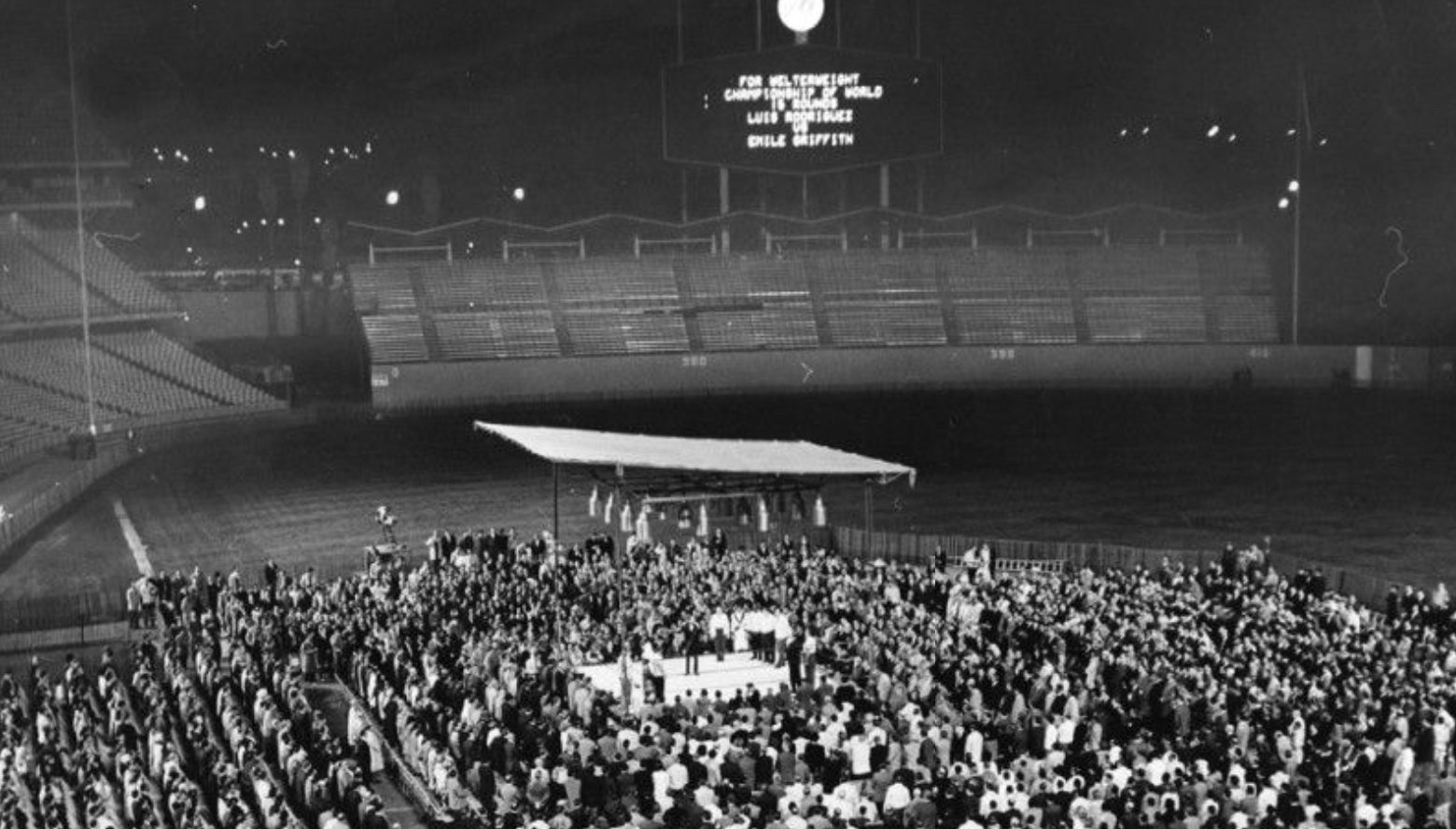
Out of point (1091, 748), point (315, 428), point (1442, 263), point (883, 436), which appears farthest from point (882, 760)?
point (1442, 263)

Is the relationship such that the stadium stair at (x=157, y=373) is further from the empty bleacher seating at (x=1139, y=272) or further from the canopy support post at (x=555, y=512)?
the empty bleacher seating at (x=1139, y=272)

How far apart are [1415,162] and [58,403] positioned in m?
62.8

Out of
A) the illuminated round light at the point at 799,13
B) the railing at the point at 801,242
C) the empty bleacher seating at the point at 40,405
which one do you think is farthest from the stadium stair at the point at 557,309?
the empty bleacher seating at the point at 40,405

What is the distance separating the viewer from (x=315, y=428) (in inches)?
2360

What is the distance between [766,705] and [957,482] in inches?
985

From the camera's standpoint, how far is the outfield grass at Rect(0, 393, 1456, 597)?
3688cm

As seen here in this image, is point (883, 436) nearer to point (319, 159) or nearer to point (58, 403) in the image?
point (58, 403)

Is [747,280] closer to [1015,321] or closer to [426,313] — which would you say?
[1015,321]

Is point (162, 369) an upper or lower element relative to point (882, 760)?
upper

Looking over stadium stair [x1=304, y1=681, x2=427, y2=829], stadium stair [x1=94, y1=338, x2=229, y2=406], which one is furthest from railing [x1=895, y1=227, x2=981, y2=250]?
stadium stair [x1=304, y1=681, x2=427, y2=829]

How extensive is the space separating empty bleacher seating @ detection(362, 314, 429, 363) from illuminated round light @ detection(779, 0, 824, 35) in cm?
2405

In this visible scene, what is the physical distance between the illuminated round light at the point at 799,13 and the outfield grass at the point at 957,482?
1915 centimetres

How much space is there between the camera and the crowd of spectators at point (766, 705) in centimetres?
1656

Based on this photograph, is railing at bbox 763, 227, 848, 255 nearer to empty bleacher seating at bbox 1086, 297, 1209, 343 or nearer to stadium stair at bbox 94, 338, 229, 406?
empty bleacher seating at bbox 1086, 297, 1209, 343
